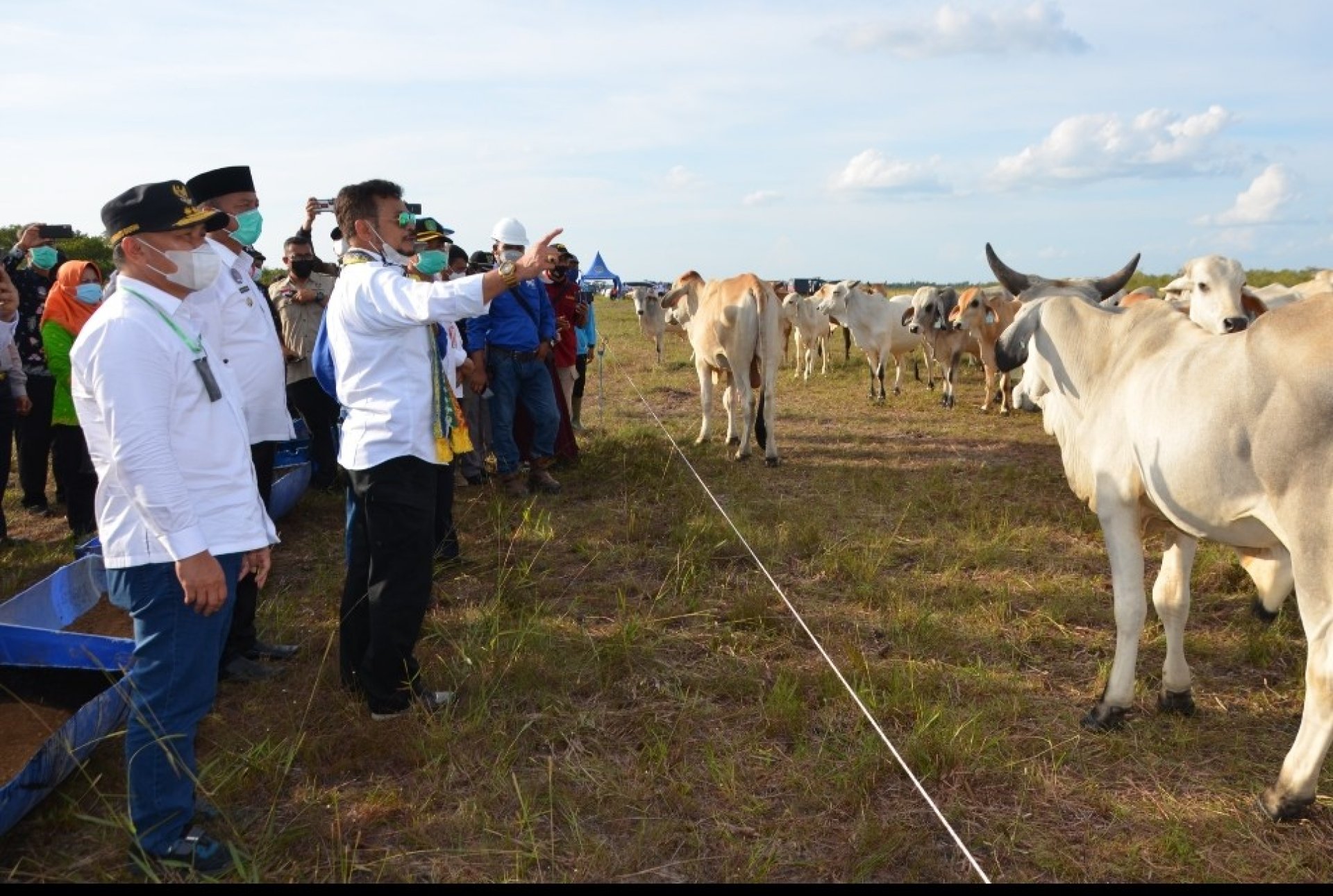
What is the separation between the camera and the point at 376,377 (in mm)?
3699

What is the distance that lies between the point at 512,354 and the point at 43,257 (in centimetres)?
394

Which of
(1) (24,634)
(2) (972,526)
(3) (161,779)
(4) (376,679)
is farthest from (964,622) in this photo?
(1) (24,634)

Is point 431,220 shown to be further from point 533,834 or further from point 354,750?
point 533,834

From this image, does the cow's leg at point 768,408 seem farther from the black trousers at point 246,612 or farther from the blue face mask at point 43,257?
the blue face mask at point 43,257

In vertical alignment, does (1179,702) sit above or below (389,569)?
below

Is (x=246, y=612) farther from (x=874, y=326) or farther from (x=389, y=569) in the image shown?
(x=874, y=326)

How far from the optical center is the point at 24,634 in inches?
149

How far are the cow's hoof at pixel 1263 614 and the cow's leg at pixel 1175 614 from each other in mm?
1135

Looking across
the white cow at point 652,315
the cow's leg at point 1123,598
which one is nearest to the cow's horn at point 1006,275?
the cow's leg at point 1123,598

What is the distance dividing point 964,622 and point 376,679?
10.0 ft

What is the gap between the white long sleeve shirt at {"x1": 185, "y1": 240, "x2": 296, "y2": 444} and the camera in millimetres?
4133

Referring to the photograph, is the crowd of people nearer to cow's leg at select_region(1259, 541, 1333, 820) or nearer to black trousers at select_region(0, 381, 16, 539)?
black trousers at select_region(0, 381, 16, 539)

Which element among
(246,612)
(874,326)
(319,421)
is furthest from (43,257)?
(874,326)

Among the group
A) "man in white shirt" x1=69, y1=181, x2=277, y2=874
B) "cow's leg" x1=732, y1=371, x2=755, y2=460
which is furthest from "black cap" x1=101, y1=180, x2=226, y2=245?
"cow's leg" x1=732, y1=371, x2=755, y2=460
